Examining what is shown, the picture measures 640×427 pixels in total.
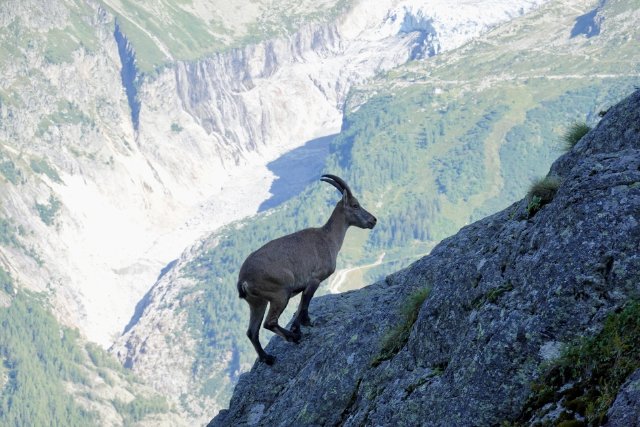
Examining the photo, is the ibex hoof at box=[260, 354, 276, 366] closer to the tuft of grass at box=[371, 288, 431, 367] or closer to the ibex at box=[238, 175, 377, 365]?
the ibex at box=[238, 175, 377, 365]

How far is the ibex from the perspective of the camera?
98.3 ft

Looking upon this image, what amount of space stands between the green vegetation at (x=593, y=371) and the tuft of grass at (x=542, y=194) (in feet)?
17.4

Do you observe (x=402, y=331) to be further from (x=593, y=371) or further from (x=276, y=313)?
(x=593, y=371)

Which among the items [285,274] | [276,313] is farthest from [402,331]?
[276,313]

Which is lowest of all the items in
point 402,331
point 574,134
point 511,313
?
point 402,331

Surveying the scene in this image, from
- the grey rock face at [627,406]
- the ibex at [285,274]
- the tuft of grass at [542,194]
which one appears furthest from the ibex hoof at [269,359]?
the grey rock face at [627,406]

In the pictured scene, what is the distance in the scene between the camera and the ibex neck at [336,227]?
34094 millimetres

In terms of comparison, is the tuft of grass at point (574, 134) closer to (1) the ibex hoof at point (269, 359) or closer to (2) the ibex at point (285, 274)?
(2) the ibex at point (285, 274)

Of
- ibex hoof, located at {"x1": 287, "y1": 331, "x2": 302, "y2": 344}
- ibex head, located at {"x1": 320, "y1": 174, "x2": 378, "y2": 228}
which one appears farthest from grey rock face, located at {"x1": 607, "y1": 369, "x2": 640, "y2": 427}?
ibex head, located at {"x1": 320, "y1": 174, "x2": 378, "y2": 228}

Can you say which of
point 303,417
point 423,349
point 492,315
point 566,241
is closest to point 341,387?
point 303,417

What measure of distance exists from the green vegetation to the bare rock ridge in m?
0.27

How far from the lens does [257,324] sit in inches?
1246

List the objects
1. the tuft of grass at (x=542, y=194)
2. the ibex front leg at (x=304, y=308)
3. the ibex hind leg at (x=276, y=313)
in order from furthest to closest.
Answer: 1. the ibex front leg at (x=304, y=308)
2. the ibex hind leg at (x=276, y=313)
3. the tuft of grass at (x=542, y=194)

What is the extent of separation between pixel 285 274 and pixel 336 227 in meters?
4.99
